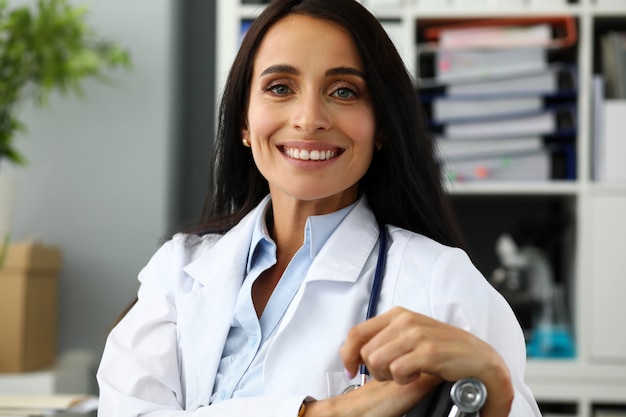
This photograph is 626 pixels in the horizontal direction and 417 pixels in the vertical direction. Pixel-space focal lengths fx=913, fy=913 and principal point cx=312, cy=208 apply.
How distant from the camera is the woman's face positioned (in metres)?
1.29

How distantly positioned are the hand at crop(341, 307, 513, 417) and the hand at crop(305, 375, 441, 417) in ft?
0.17

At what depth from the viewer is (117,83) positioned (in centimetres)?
283

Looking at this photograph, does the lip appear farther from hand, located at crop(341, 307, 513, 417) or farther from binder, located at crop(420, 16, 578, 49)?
binder, located at crop(420, 16, 578, 49)

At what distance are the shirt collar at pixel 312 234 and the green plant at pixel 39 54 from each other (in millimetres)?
1287

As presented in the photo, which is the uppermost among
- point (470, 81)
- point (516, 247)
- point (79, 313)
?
point (470, 81)

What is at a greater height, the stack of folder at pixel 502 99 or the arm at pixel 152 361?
the stack of folder at pixel 502 99

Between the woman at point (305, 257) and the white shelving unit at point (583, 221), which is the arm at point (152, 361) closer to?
the woman at point (305, 257)

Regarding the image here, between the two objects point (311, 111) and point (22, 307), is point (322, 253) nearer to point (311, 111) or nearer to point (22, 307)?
point (311, 111)

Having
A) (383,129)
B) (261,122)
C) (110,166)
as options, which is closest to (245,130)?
(261,122)

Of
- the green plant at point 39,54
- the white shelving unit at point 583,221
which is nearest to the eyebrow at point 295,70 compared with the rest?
the white shelving unit at point 583,221

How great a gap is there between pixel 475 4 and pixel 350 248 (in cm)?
124

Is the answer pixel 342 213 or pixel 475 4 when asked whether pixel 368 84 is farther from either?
pixel 475 4

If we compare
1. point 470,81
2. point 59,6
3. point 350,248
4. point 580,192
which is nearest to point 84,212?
point 59,6

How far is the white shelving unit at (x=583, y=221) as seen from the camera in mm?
2281
